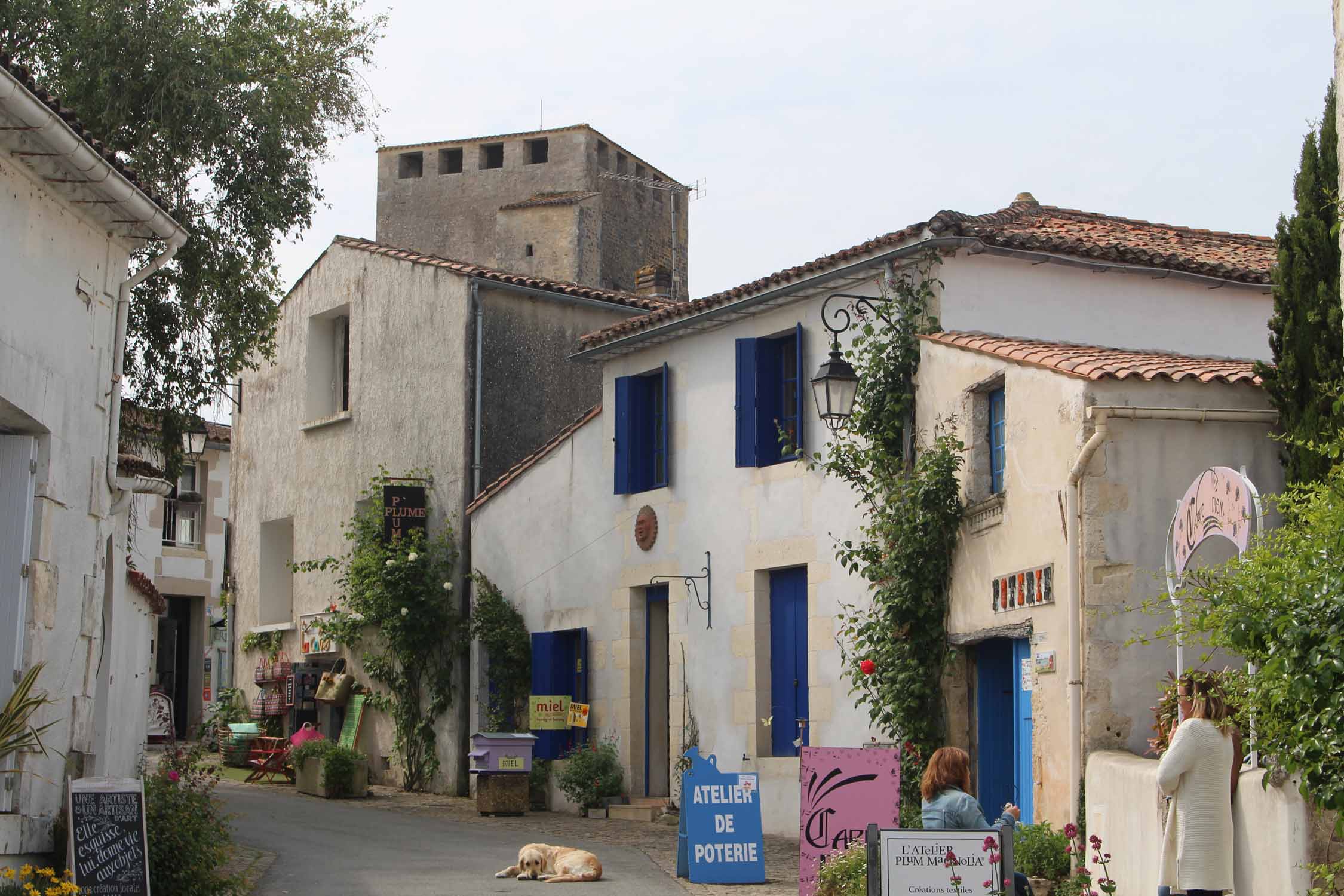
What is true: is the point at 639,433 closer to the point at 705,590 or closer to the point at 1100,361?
the point at 705,590

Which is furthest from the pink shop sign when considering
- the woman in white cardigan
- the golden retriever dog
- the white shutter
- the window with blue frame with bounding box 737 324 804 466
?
the window with blue frame with bounding box 737 324 804 466

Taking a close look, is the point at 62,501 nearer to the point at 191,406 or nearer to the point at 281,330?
the point at 191,406

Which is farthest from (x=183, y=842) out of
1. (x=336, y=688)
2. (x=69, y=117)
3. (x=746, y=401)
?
(x=336, y=688)

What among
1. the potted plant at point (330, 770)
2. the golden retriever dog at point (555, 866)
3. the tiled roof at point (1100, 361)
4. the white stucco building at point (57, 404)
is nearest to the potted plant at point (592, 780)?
the potted plant at point (330, 770)

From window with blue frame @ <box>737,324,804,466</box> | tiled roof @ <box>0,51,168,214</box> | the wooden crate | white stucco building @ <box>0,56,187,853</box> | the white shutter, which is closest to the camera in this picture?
tiled roof @ <box>0,51,168,214</box>

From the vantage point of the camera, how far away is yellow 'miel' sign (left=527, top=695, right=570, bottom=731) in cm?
1848

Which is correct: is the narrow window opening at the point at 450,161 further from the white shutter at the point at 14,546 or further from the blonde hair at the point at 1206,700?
the blonde hair at the point at 1206,700

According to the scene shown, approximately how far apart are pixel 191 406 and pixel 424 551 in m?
5.07

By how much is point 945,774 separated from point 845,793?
8.52ft

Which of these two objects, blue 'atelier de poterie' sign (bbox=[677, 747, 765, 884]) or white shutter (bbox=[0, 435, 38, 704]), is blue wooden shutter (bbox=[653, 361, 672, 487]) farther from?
white shutter (bbox=[0, 435, 38, 704])

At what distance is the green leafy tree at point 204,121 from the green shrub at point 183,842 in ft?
18.6

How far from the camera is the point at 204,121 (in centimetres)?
1495

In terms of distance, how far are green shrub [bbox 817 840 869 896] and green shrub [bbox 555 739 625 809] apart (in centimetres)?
752

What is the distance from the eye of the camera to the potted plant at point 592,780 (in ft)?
57.5
